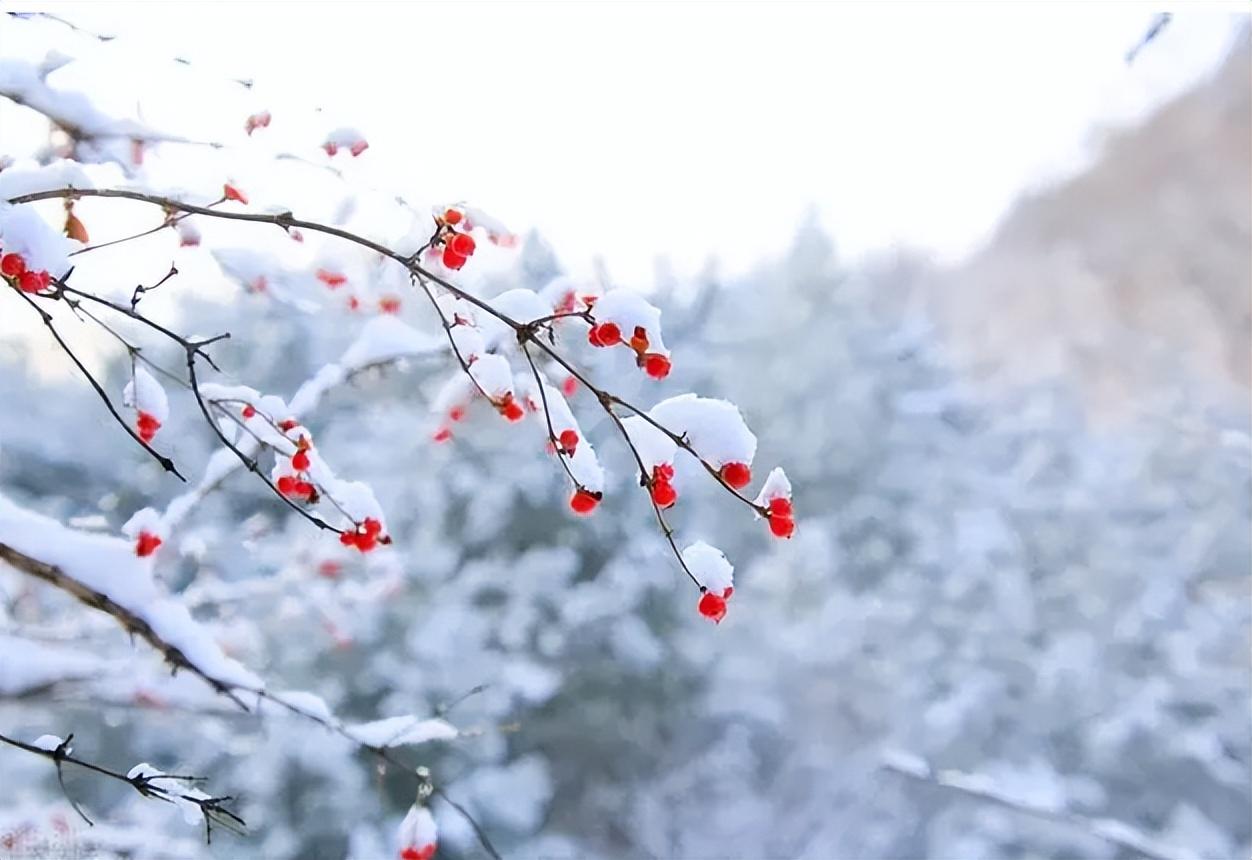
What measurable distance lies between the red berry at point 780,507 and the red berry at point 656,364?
0.08 meters

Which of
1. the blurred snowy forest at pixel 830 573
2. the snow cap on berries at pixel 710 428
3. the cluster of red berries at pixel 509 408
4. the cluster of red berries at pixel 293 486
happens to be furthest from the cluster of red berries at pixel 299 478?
the blurred snowy forest at pixel 830 573

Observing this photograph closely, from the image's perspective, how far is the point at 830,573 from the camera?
5.54ft

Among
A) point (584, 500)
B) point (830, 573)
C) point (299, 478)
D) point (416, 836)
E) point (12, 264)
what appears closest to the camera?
point (12, 264)

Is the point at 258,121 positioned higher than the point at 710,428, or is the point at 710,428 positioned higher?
the point at 258,121

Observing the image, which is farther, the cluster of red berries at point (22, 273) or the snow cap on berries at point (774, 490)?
the snow cap on berries at point (774, 490)

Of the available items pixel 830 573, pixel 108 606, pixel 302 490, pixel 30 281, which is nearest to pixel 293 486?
pixel 302 490

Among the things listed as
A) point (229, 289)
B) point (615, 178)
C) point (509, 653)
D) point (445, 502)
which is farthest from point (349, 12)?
point (509, 653)

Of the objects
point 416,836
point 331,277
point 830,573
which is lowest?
point 416,836

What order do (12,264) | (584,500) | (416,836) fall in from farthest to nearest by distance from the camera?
(416,836), (584,500), (12,264)

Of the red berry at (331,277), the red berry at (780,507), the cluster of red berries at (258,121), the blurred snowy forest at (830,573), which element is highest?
the blurred snowy forest at (830,573)

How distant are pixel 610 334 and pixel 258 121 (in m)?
0.43

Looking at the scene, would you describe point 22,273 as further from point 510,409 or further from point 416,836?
point 416,836

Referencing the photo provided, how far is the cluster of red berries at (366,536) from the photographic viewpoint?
0.53m

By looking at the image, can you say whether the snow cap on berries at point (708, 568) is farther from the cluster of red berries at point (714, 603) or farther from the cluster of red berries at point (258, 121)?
the cluster of red berries at point (258, 121)
